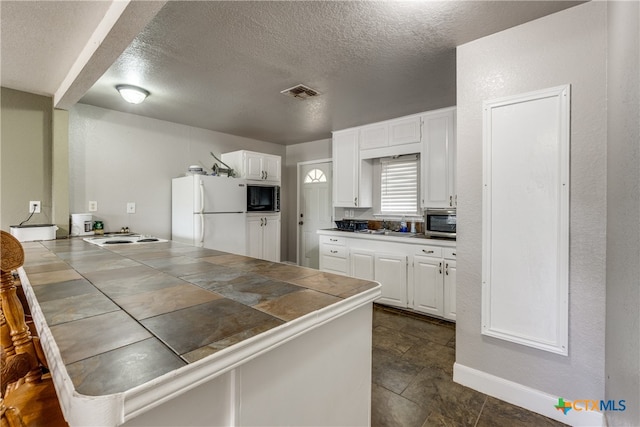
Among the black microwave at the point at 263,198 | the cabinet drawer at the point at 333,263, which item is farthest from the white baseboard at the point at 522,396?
the black microwave at the point at 263,198

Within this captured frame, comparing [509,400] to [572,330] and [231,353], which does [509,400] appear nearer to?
[572,330]

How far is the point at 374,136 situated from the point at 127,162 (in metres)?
3.11

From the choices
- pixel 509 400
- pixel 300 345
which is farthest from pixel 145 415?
pixel 509 400

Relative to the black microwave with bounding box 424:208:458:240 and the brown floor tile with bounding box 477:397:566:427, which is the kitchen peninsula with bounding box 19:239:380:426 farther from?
the black microwave with bounding box 424:208:458:240

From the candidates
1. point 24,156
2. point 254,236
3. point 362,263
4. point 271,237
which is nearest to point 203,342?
point 362,263

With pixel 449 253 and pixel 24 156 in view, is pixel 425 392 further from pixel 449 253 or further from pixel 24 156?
pixel 24 156

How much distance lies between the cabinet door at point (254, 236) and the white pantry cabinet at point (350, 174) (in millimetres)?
1207

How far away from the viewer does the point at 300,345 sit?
3.06 feet

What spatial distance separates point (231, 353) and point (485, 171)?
73.9 inches

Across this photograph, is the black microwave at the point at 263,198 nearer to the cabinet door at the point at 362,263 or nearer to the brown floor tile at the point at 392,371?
the cabinet door at the point at 362,263

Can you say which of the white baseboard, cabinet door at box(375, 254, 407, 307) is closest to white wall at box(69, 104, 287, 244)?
cabinet door at box(375, 254, 407, 307)

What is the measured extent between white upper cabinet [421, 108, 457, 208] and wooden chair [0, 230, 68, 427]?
129 inches

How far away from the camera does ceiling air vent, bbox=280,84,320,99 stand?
2.74m

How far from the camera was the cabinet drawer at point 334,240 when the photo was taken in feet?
12.5
